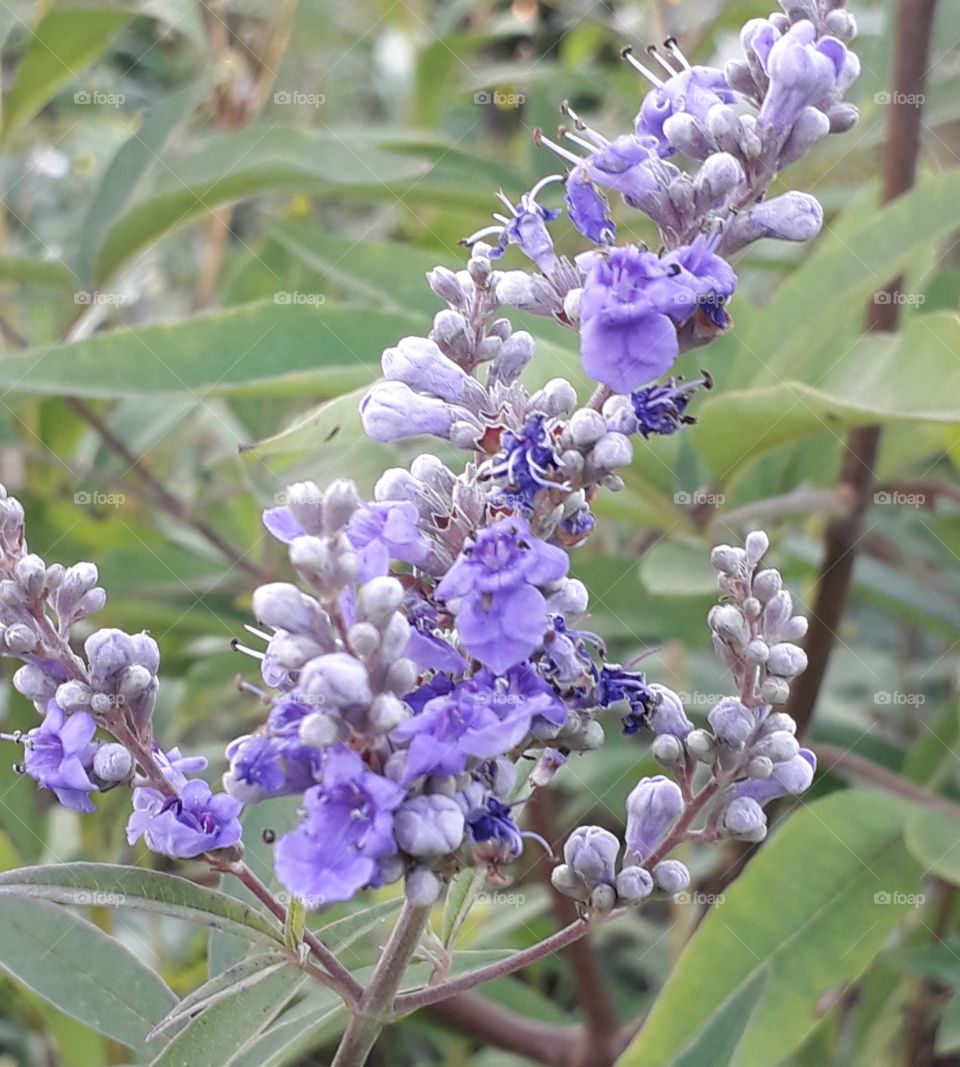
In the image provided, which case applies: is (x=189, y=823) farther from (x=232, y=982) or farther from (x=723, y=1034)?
(x=723, y=1034)

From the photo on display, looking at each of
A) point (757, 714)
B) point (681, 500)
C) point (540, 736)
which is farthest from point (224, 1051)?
point (681, 500)

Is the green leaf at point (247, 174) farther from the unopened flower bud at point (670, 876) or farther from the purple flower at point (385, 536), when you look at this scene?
the unopened flower bud at point (670, 876)

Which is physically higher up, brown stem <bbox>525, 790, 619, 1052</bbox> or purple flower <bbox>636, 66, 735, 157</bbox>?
purple flower <bbox>636, 66, 735, 157</bbox>

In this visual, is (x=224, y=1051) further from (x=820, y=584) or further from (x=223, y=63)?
(x=223, y=63)

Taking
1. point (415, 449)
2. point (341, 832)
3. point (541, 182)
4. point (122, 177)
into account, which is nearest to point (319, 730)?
point (341, 832)

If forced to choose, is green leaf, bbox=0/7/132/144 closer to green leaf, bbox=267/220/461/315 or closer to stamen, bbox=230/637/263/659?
green leaf, bbox=267/220/461/315

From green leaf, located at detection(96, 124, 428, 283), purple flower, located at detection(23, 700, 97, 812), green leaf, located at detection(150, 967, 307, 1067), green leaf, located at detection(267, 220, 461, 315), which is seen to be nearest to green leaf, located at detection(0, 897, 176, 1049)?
green leaf, located at detection(150, 967, 307, 1067)

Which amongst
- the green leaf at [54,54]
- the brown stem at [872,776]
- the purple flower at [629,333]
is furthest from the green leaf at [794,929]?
the green leaf at [54,54]
